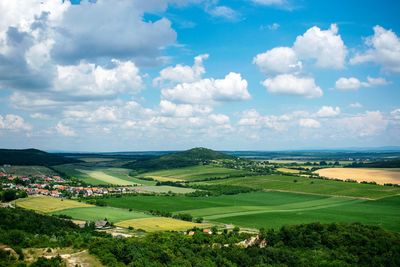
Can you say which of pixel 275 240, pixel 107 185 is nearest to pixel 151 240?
pixel 275 240

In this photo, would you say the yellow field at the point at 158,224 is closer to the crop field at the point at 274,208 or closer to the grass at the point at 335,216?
the crop field at the point at 274,208

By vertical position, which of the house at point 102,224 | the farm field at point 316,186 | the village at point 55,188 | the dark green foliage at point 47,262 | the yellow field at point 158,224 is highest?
the dark green foliage at point 47,262

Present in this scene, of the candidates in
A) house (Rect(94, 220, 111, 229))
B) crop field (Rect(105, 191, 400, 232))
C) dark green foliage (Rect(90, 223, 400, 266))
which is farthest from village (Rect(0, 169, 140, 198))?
dark green foliage (Rect(90, 223, 400, 266))

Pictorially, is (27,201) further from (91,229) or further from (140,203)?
(91,229)

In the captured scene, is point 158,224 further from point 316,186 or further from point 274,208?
point 316,186

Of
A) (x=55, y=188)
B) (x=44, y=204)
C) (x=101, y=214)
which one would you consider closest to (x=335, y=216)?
(x=101, y=214)

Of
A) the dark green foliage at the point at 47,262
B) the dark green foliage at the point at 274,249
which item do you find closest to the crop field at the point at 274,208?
the dark green foliage at the point at 274,249
